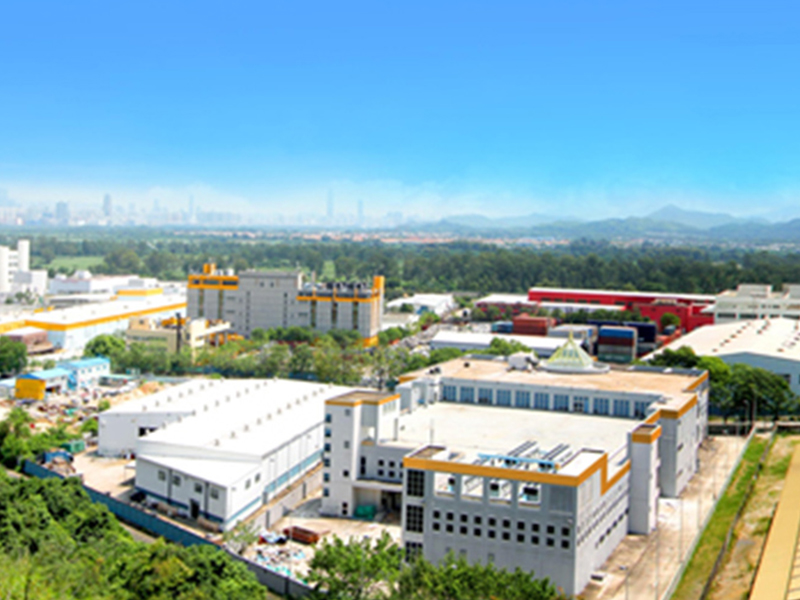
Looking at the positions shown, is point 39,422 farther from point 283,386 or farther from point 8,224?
point 8,224

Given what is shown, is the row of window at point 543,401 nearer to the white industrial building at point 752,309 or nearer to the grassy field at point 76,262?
the white industrial building at point 752,309

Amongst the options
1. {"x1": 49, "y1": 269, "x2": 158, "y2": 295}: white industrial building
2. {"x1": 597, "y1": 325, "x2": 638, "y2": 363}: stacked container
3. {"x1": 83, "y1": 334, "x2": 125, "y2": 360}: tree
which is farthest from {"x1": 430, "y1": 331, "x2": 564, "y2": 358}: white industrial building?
{"x1": 49, "y1": 269, "x2": 158, "y2": 295}: white industrial building

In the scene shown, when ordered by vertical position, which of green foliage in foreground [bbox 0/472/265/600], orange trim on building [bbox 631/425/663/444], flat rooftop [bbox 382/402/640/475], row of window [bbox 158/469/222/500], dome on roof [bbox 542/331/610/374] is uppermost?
dome on roof [bbox 542/331/610/374]

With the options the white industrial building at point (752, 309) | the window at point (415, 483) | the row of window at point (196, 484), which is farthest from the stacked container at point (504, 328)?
the window at point (415, 483)

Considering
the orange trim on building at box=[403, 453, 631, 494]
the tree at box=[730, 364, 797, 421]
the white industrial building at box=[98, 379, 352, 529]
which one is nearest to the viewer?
the orange trim on building at box=[403, 453, 631, 494]

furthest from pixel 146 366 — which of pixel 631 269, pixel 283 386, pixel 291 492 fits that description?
pixel 631 269

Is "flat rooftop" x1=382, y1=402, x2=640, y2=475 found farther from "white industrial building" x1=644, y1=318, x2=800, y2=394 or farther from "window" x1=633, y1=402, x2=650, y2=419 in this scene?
"white industrial building" x1=644, y1=318, x2=800, y2=394
